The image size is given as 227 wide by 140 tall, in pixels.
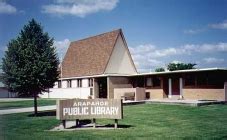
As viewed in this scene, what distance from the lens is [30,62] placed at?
17.9 metres

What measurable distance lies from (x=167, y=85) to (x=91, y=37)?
44.4 feet

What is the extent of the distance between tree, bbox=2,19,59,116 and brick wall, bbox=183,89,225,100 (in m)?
13.2

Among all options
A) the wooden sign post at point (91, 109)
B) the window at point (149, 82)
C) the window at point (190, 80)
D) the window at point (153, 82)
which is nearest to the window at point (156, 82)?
the window at point (153, 82)

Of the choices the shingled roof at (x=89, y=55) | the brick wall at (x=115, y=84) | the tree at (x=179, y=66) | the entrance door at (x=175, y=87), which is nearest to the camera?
the entrance door at (x=175, y=87)

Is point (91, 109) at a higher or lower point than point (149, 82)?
lower

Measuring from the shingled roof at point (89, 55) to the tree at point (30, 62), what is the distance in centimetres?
1446

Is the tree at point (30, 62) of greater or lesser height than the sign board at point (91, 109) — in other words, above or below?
above

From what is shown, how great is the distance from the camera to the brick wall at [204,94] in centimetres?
2428

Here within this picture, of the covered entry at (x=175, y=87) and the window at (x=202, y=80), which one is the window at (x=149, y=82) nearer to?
the covered entry at (x=175, y=87)

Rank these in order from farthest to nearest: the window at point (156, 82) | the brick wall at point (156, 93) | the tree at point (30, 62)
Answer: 1. the window at point (156, 82)
2. the brick wall at point (156, 93)
3. the tree at point (30, 62)

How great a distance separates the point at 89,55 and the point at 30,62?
19.1 metres

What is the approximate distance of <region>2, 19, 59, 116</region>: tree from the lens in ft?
58.9

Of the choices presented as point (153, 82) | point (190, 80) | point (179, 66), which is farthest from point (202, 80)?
point (179, 66)

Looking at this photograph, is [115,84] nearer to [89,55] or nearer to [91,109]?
[89,55]
